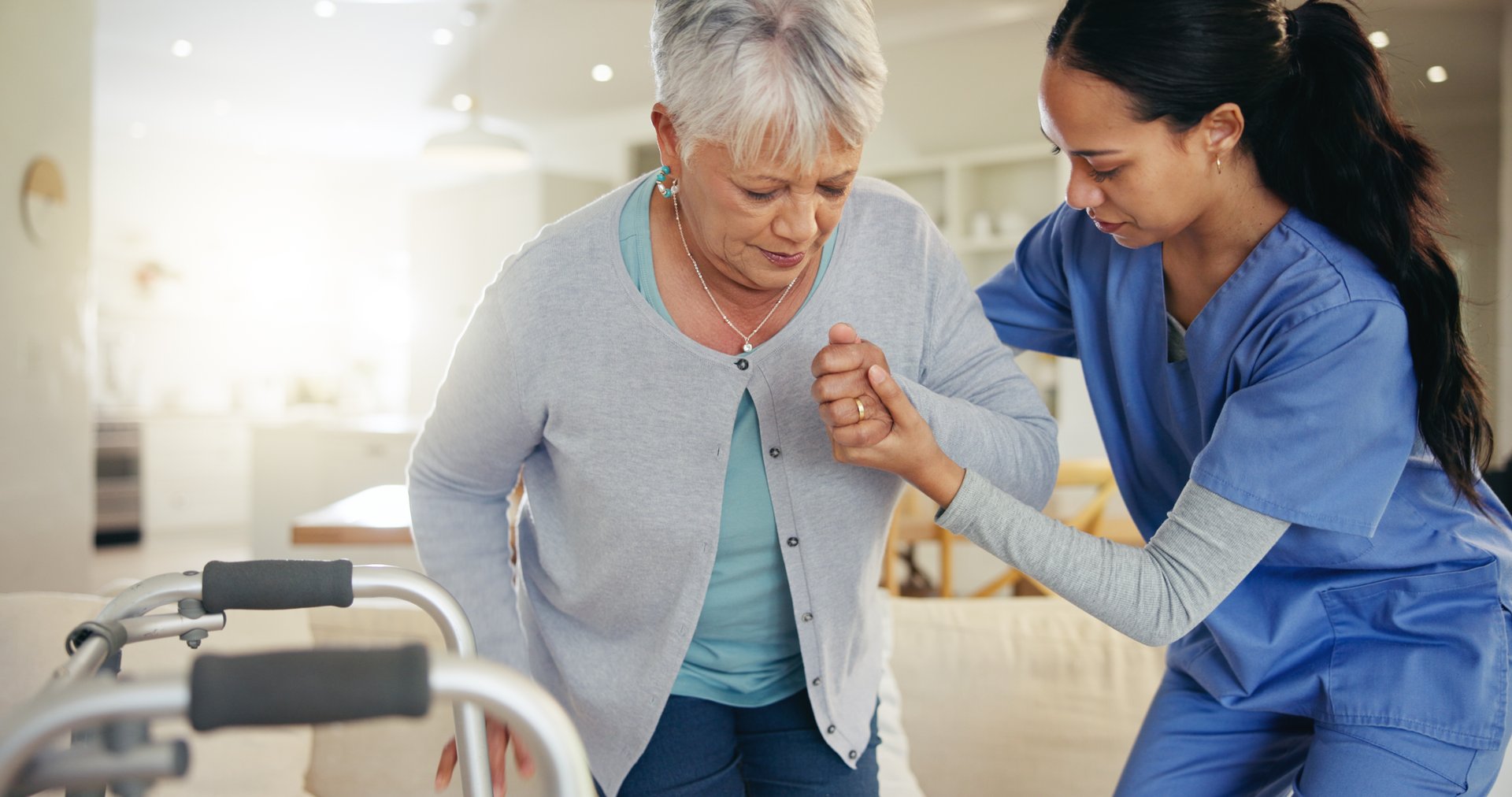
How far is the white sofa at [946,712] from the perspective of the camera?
187 centimetres

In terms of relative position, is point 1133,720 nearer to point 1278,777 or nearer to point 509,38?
point 1278,777

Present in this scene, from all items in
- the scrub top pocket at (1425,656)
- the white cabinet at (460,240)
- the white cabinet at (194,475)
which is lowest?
the white cabinet at (194,475)

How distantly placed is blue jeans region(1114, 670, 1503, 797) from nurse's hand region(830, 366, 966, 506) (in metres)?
0.52

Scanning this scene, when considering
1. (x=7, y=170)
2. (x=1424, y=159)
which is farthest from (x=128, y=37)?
(x=1424, y=159)

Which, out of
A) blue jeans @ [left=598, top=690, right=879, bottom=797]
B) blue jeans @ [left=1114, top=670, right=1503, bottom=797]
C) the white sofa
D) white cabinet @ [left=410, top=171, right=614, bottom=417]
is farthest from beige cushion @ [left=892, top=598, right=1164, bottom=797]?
white cabinet @ [left=410, top=171, right=614, bottom=417]

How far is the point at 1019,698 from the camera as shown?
2.04m

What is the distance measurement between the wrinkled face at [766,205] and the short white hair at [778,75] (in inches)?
0.6

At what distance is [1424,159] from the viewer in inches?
45.6

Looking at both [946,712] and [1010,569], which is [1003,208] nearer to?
[1010,569]

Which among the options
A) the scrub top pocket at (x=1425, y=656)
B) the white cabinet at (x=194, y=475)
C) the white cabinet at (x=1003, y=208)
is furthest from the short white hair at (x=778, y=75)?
the white cabinet at (x=194, y=475)

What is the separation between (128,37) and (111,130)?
2.35 meters

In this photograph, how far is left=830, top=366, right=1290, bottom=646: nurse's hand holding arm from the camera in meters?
1.07

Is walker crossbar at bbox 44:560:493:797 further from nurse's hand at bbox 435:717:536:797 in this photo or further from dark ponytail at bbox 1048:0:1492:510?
dark ponytail at bbox 1048:0:1492:510

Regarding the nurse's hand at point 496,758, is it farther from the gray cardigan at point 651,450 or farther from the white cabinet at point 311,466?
the white cabinet at point 311,466
